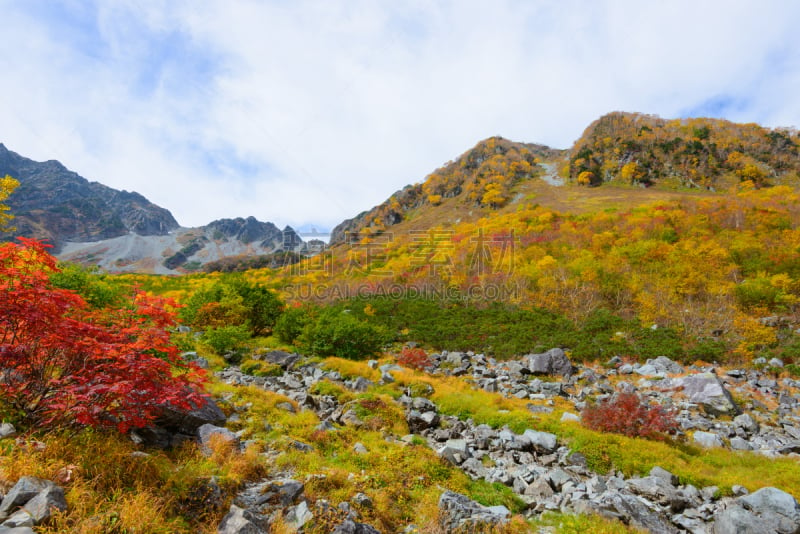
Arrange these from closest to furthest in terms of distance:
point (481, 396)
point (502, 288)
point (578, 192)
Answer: point (481, 396) → point (502, 288) → point (578, 192)

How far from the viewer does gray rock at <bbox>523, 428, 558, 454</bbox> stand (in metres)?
7.01

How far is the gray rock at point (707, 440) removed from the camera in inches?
295

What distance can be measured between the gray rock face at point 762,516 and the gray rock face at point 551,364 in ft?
24.6

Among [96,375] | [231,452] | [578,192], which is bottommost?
[231,452]

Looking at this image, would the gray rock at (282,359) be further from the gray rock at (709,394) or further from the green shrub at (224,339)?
the gray rock at (709,394)

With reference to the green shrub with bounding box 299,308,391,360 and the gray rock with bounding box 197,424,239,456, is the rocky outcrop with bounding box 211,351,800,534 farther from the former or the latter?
the green shrub with bounding box 299,308,391,360

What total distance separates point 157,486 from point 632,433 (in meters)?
8.94

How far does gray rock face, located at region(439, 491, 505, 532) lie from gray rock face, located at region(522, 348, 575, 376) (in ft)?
29.0

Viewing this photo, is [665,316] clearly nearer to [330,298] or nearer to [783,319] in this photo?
[783,319]

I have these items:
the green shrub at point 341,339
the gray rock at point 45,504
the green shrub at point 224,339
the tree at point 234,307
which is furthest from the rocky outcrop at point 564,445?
the tree at point 234,307

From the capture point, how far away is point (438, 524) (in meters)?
4.27

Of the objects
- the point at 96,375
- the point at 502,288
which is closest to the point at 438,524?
the point at 96,375

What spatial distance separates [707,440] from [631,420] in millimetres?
1862

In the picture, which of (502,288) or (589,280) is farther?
(502,288)
